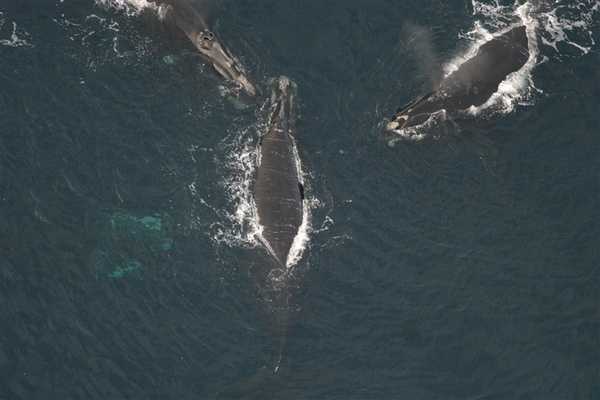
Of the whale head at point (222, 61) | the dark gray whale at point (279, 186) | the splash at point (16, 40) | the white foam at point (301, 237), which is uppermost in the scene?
the splash at point (16, 40)

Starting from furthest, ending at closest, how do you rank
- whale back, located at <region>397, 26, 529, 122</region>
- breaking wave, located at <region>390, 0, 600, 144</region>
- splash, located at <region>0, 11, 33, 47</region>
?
breaking wave, located at <region>390, 0, 600, 144</region> < splash, located at <region>0, 11, 33, 47</region> < whale back, located at <region>397, 26, 529, 122</region>

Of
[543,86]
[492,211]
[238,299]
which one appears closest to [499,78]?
[543,86]

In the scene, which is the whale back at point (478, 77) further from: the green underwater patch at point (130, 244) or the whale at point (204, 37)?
the green underwater patch at point (130, 244)

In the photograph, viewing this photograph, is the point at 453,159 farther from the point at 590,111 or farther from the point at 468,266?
the point at 590,111

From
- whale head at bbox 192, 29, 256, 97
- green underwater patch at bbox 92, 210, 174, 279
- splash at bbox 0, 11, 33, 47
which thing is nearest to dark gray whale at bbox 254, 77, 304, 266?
whale head at bbox 192, 29, 256, 97

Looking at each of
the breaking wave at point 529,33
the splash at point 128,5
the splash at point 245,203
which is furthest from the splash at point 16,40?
the breaking wave at point 529,33

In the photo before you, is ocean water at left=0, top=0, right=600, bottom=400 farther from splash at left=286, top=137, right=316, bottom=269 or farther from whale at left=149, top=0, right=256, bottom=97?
whale at left=149, top=0, right=256, bottom=97
